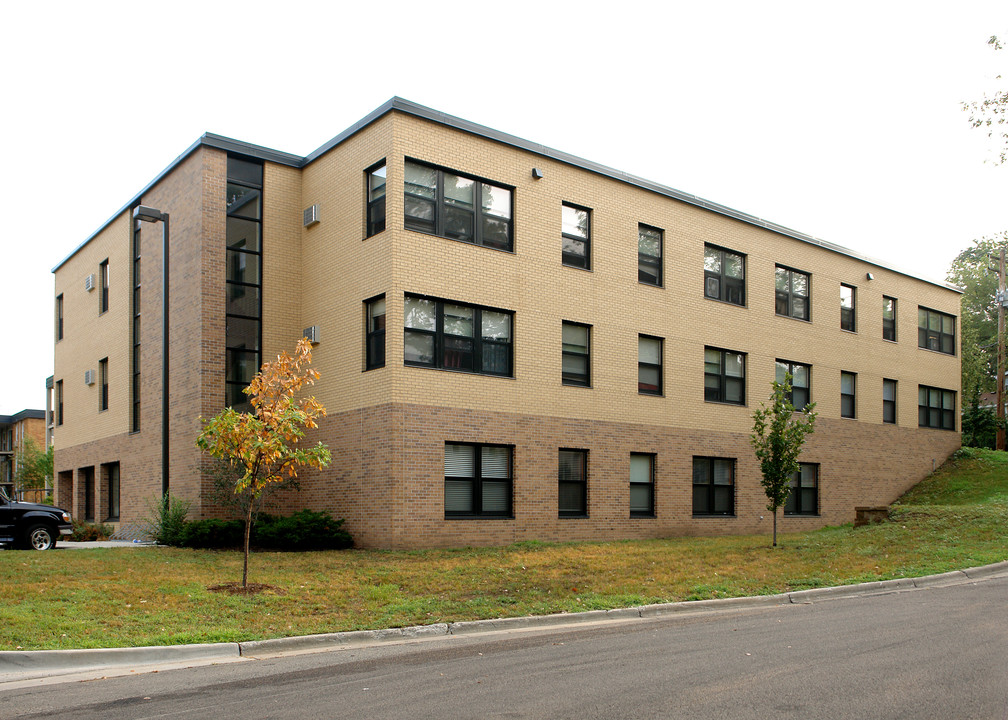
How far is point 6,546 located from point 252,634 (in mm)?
13323

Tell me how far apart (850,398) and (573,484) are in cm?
1345

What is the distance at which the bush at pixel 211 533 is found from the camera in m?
20.3

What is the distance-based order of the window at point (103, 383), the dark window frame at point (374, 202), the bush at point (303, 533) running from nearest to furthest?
the bush at point (303, 533) → the dark window frame at point (374, 202) → the window at point (103, 383)

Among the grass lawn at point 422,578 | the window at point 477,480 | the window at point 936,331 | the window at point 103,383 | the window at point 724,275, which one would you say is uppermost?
the window at point 724,275

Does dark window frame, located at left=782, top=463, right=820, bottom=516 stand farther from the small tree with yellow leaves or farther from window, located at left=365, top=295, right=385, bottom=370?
the small tree with yellow leaves

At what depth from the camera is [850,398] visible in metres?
31.9

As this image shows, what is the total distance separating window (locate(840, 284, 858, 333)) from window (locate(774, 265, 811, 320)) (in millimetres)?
2181

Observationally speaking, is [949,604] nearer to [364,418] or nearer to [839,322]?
[364,418]

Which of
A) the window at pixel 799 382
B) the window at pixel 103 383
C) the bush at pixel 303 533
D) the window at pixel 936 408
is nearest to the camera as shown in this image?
the bush at pixel 303 533

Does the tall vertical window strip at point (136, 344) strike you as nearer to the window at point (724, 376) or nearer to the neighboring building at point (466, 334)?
the neighboring building at point (466, 334)

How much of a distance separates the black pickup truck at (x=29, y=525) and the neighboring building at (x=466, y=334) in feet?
9.72

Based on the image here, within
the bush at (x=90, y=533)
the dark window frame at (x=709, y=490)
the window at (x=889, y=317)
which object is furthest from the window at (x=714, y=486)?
the bush at (x=90, y=533)

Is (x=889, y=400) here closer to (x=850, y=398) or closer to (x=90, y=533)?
(x=850, y=398)

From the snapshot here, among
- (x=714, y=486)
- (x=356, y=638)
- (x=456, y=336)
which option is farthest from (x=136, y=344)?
(x=356, y=638)
